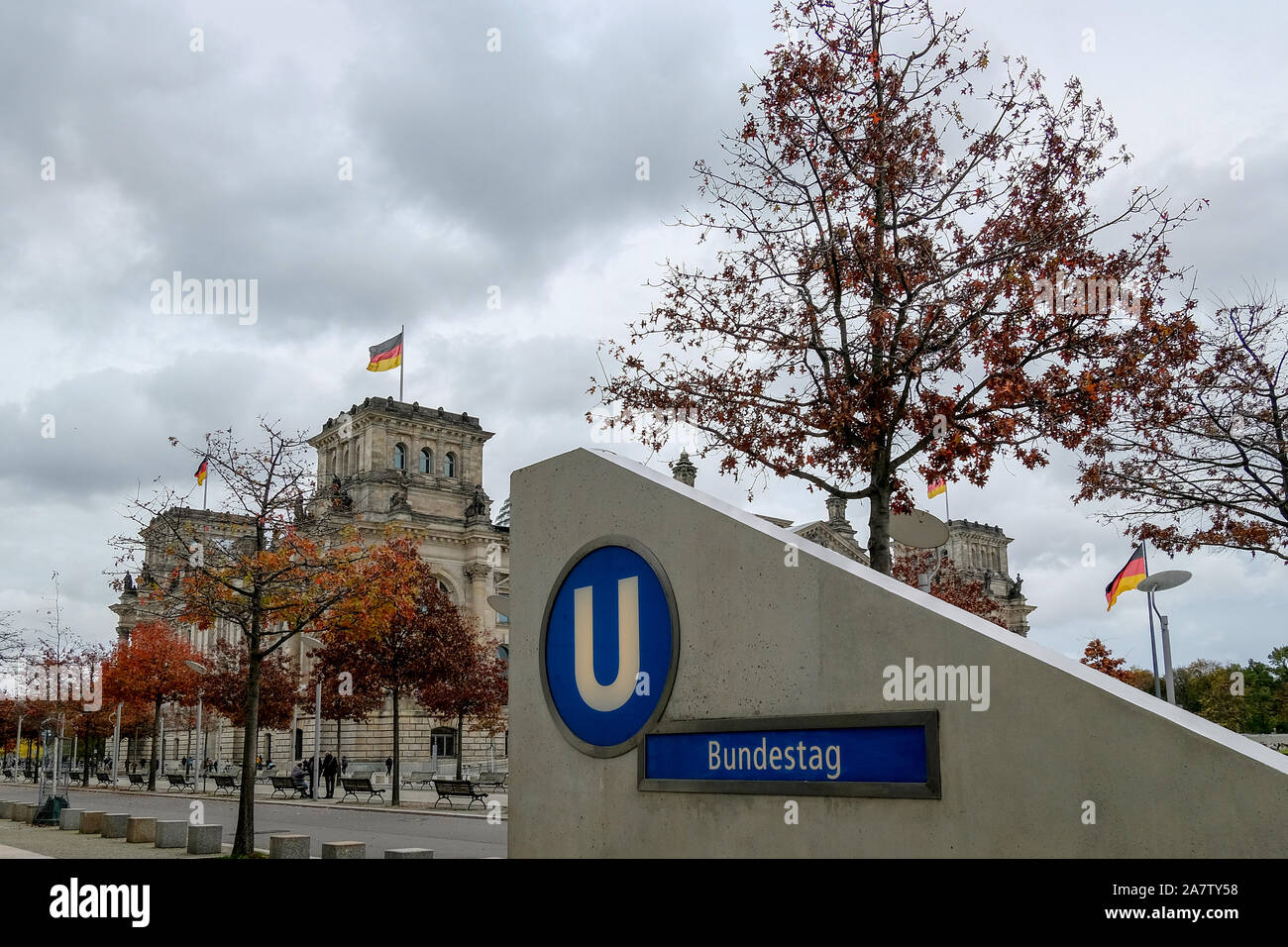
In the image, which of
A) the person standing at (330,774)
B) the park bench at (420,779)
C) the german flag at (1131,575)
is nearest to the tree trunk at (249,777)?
the german flag at (1131,575)

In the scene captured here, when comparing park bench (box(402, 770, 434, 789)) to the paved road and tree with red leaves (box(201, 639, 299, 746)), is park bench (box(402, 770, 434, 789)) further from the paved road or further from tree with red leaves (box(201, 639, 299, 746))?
the paved road

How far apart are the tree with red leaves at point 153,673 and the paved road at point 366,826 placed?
14827mm

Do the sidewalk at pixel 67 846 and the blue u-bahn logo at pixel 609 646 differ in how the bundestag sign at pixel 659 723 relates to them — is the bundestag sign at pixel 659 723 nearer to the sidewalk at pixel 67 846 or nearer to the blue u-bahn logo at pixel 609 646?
the blue u-bahn logo at pixel 609 646

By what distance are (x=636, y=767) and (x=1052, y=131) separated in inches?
336

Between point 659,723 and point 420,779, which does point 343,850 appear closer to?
point 659,723

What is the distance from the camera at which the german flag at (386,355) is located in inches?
2352

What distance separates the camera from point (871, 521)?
11031 millimetres

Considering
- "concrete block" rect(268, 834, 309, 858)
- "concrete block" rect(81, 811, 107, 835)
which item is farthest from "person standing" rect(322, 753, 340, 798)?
"concrete block" rect(268, 834, 309, 858)

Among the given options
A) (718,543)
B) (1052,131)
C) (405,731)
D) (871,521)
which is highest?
(1052,131)

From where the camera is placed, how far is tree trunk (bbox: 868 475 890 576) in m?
10.9

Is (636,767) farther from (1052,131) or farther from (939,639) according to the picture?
(1052,131)

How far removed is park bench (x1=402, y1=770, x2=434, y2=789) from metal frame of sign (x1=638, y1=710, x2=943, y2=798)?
162 feet

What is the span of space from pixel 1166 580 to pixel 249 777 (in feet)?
43.6
